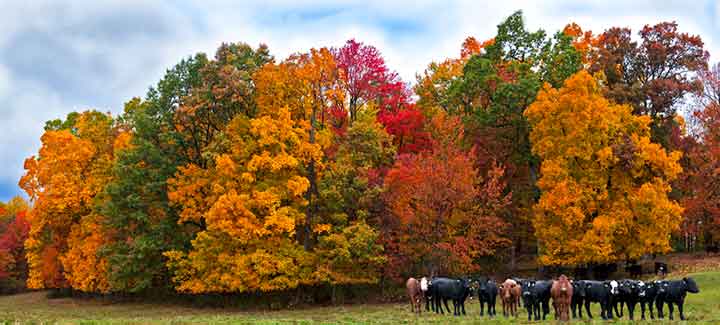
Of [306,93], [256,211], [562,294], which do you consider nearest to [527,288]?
[562,294]

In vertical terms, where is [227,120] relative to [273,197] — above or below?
above

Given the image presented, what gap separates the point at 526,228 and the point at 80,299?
38203 millimetres

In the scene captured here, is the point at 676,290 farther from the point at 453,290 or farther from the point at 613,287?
the point at 453,290

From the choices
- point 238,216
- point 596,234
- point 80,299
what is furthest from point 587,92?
point 80,299

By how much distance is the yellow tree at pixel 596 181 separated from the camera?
37875 millimetres

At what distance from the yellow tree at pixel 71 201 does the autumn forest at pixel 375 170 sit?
0.18 metres

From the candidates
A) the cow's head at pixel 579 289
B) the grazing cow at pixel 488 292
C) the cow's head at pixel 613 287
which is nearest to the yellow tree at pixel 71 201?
the grazing cow at pixel 488 292

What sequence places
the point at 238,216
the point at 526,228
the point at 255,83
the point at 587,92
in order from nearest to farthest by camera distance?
the point at 238,216, the point at 587,92, the point at 255,83, the point at 526,228

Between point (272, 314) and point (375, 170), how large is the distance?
35.1 ft

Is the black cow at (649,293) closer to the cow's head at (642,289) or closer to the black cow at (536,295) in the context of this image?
the cow's head at (642,289)

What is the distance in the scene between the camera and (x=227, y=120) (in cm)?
4412

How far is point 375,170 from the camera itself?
39031mm

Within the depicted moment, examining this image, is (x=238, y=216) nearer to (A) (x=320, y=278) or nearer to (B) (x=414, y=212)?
(A) (x=320, y=278)

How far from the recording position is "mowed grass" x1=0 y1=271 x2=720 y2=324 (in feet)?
75.1
